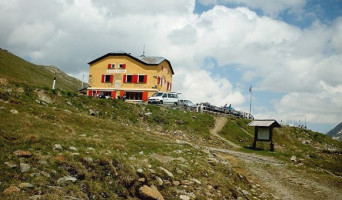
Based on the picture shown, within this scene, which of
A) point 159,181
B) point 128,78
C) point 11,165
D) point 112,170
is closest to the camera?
point 11,165

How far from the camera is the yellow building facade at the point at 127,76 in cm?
4838

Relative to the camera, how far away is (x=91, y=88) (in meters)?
51.2

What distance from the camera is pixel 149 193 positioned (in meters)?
7.06

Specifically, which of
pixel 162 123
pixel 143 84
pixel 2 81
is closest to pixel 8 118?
pixel 2 81

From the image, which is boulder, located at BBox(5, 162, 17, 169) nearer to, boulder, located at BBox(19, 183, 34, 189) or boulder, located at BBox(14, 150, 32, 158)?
boulder, located at BBox(14, 150, 32, 158)

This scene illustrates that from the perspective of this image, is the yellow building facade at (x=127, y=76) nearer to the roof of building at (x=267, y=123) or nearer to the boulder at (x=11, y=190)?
the roof of building at (x=267, y=123)

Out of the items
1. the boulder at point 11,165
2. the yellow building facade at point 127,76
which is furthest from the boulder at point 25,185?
the yellow building facade at point 127,76

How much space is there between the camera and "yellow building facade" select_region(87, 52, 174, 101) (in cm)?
4838

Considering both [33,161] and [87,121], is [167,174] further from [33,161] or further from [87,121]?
[87,121]

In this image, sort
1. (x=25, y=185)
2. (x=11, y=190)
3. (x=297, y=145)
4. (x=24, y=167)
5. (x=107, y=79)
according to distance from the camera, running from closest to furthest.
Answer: (x=11, y=190)
(x=25, y=185)
(x=24, y=167)
(x=297, y=145)
(x=107, y=79)

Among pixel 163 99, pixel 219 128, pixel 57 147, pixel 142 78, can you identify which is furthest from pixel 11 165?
pixel 142 78

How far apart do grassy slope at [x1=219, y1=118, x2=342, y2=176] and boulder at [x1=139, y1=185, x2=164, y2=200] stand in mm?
16210

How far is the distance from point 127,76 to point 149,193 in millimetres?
43959

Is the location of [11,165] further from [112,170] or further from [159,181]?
[159,181]
